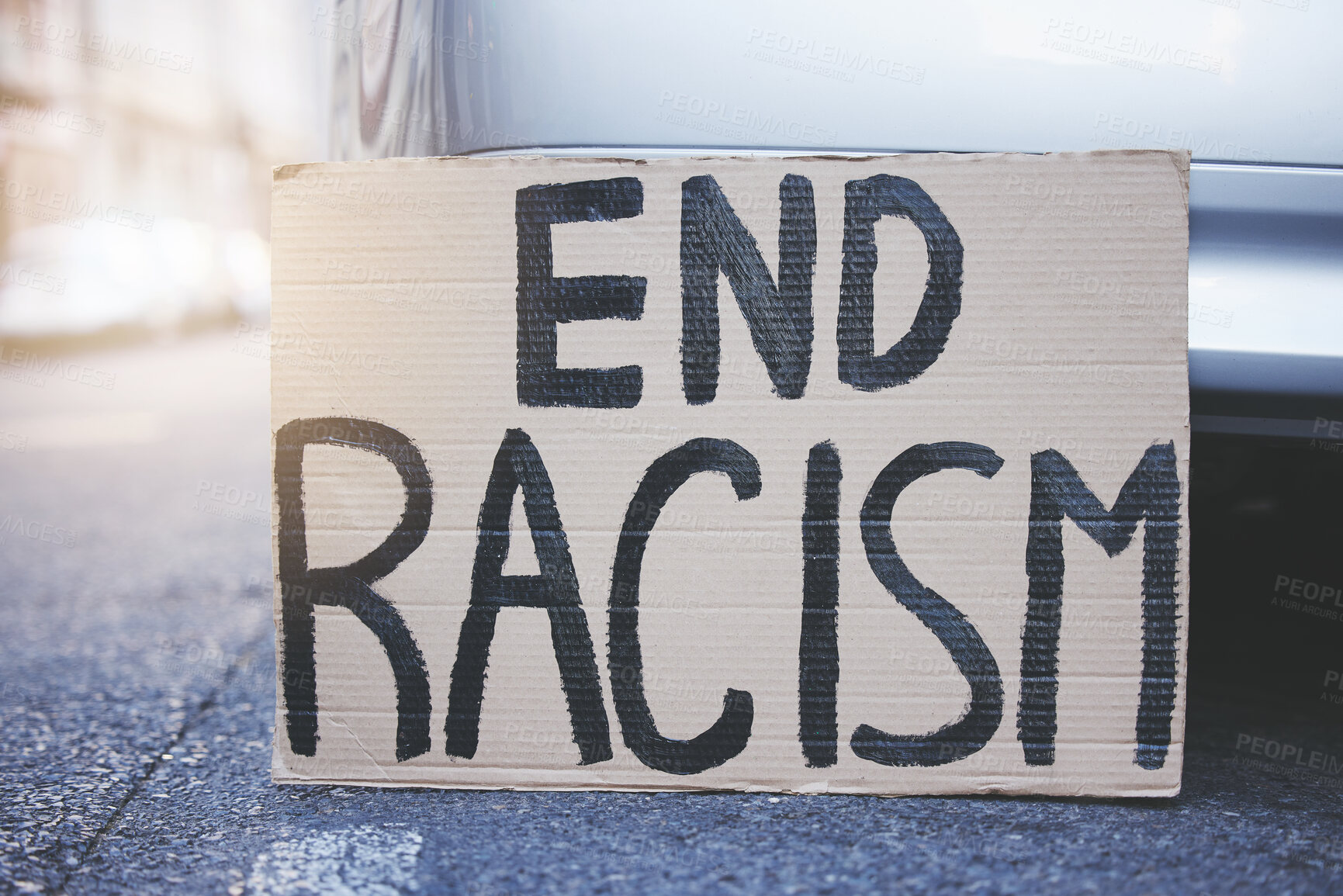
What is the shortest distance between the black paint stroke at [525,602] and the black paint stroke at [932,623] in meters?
0.32

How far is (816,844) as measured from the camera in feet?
3.27

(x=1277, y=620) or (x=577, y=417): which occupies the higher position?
A: (x=577, y=417)

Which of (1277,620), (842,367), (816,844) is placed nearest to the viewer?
(816,844)

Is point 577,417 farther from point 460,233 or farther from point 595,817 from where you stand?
point 595,817

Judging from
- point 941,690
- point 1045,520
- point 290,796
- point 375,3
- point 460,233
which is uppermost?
point 375,3

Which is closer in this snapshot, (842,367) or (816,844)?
(816,844)

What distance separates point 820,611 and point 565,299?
18.9 inches

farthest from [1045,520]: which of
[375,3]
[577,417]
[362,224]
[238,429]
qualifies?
[238,429]

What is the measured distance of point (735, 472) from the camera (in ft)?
3.64

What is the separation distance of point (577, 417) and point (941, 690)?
535mm
